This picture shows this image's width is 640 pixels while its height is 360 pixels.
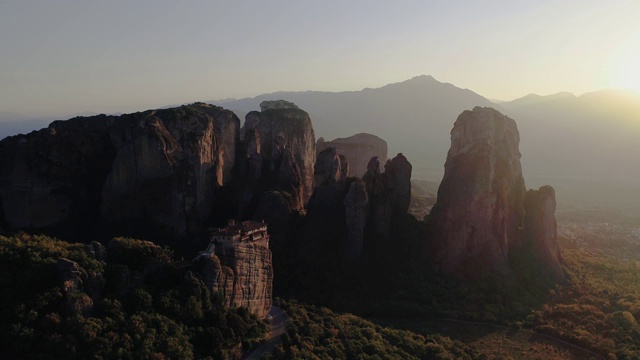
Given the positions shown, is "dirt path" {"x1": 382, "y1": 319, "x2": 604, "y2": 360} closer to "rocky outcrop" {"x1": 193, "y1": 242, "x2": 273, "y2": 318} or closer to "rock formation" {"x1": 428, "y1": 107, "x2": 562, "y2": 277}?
"rock formation" {"x1": 428, "y1": 107, "x2": 562, "y2": 277}

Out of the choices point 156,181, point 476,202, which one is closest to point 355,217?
point 476,202

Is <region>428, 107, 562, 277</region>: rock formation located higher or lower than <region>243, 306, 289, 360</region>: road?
higher

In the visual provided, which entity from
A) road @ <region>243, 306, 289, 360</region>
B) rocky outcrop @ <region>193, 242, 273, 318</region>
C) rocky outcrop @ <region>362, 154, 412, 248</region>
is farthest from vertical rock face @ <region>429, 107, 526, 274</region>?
rocky outcrop @ <region>193, 242, 273, 318</region>

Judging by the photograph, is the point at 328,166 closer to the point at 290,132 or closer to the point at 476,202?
the point at 290,132

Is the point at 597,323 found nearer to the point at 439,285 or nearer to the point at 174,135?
the point at 439,285

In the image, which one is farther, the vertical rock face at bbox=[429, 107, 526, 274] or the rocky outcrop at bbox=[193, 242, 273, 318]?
the vertical rock face at bbox=[429, 107, 526, 274]

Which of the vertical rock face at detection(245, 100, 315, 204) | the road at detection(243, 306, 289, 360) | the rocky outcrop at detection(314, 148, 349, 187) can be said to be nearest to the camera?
the road at detection(243, 306, 289, 360)

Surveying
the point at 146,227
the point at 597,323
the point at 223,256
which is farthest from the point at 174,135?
the point at 597,323
